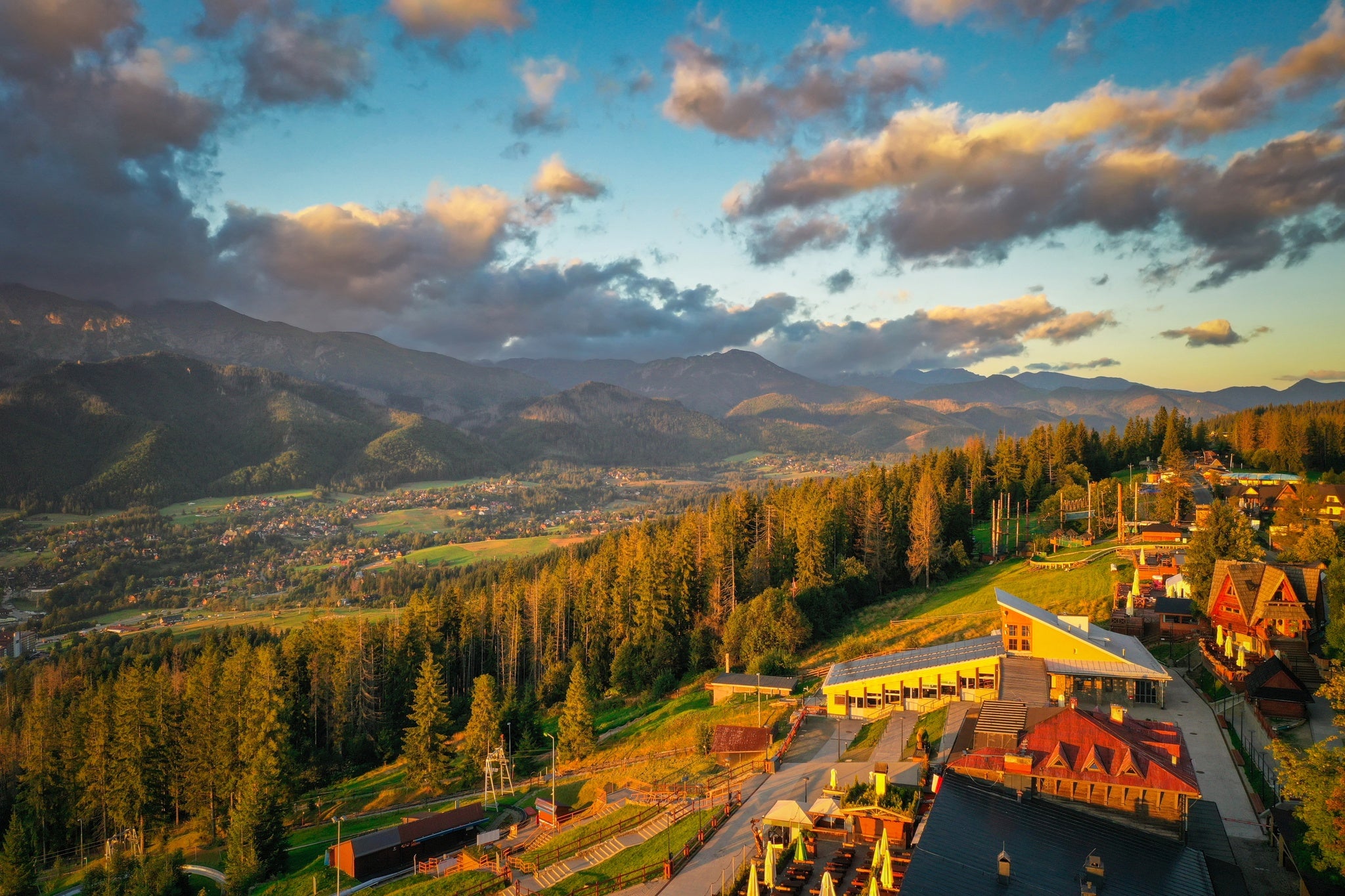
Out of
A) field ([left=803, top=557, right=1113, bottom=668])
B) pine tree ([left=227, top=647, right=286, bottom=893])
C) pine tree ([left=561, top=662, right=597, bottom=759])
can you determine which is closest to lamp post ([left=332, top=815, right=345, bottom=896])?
pine tree ([left=227, top=647, right=286, bottom=893])

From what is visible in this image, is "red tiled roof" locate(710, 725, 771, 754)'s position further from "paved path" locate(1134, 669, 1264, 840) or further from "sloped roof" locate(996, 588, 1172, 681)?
"paved path" locate(1134, 669, 1264, 840)

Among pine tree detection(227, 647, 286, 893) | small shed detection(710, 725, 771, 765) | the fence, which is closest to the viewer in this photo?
the fence

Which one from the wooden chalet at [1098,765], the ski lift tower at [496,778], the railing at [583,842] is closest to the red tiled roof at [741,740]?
the railing at [583,842]

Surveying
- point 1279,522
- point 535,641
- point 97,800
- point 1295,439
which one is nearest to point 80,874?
point 97,800

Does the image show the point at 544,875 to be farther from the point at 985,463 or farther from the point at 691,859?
the point at 985,463

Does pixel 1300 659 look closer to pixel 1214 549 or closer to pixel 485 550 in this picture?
pixel 1214 549

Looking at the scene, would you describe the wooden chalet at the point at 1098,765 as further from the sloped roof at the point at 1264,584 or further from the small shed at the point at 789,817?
the sloped roof at the point at 1264,584

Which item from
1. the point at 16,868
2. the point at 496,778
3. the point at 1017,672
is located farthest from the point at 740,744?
the point at 16,868
